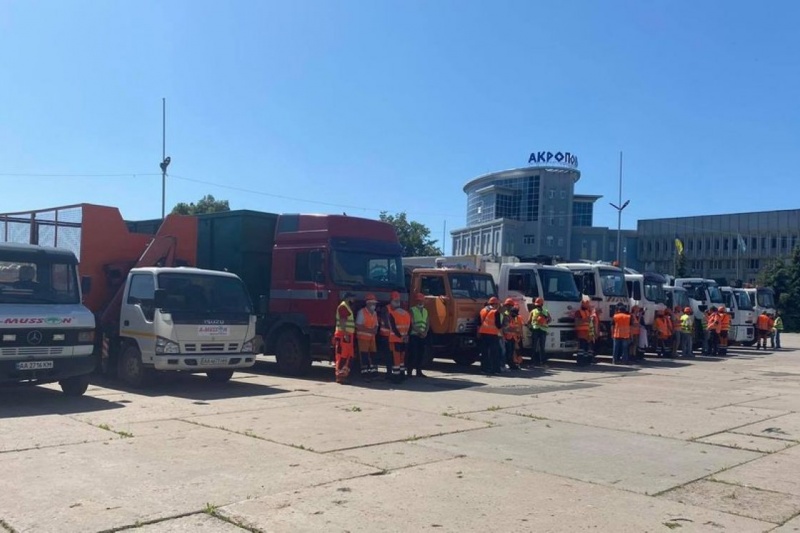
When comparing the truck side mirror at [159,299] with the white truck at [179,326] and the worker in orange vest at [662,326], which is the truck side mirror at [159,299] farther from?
the worker in orange vest at [662,326]

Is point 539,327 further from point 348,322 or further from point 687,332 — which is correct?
point 687,332

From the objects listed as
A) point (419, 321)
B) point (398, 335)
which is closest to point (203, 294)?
point (398, 335)

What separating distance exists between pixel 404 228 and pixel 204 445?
2384 inches

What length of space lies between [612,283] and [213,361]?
12231 millimetres

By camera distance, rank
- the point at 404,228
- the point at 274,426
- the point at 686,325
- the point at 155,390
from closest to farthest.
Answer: the point at 274,426, the point at 155,390, the point at 686,325, the point at 404,228

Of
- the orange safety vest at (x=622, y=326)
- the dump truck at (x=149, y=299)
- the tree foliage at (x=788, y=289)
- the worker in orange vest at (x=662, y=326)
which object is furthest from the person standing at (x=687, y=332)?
the tree foliage at (x=788, y=289)

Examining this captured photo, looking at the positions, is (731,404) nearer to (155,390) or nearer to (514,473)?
(514,473)

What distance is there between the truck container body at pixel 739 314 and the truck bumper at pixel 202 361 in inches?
857

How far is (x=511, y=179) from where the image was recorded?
84.3 metres

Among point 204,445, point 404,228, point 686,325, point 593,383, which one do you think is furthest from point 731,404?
point 404,228

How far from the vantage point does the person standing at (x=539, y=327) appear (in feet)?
58.5

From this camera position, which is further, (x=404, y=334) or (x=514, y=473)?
(x=404, y=334)

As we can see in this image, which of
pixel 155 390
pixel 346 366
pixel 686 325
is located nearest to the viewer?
pixel 155 390

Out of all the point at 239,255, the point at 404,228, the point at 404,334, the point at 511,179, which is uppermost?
the point at 511,179
